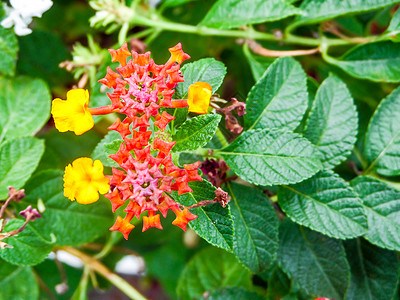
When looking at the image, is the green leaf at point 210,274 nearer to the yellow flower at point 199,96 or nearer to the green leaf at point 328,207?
the green leaf at point 328,207

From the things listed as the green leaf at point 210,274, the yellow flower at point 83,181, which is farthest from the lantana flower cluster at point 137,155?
the green leaf at point 210,274

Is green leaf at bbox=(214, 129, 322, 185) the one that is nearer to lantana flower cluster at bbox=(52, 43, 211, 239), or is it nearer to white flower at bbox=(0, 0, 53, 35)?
lantana flower cluster at bbox=(52, 43, 211, 239)

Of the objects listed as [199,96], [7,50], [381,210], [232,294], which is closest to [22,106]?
[7,50]

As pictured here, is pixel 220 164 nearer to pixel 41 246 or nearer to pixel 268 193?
pixel 268 193

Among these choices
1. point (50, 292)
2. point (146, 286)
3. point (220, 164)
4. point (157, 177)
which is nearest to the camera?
point (157, 177)

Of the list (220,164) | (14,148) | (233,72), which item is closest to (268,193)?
(220,164)
